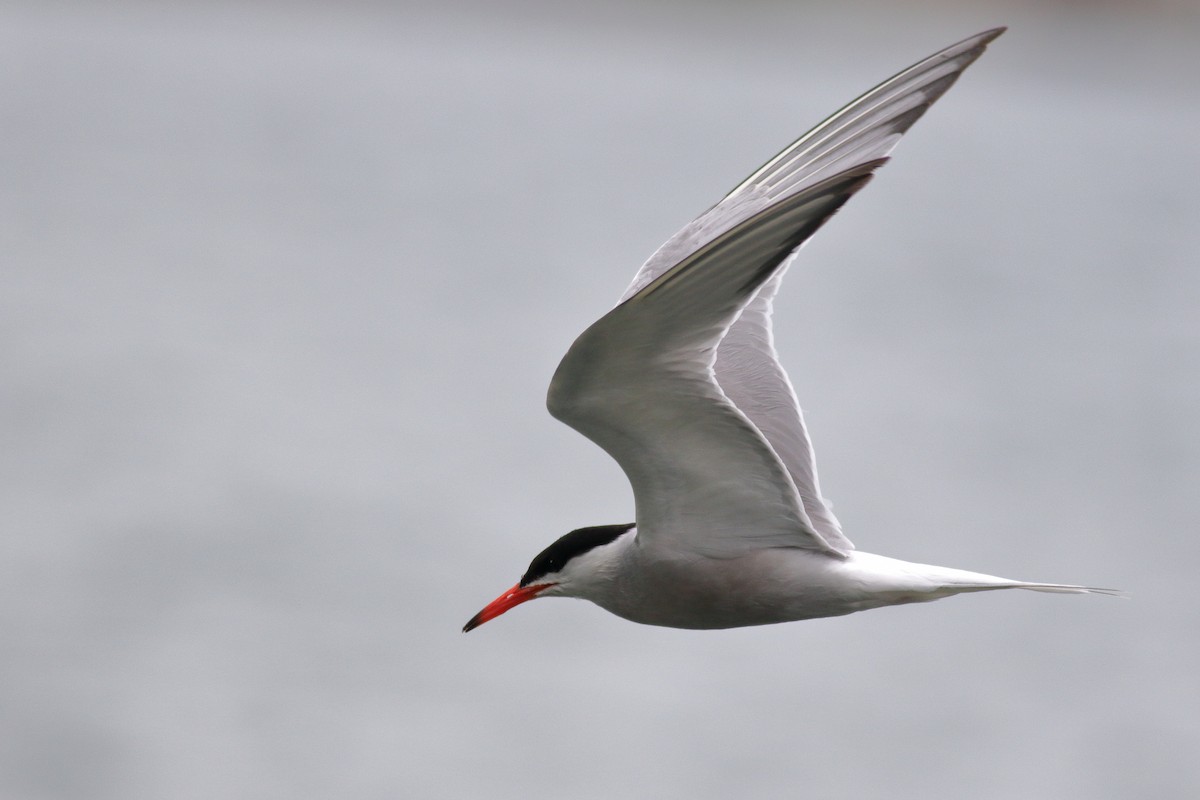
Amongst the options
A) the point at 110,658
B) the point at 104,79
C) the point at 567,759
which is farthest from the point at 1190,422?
Result: the point at 104,79

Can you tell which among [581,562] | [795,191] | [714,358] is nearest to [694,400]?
[714,358]

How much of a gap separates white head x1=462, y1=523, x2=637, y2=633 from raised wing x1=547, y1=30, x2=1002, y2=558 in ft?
0.49

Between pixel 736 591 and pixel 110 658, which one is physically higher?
pixel 736 591

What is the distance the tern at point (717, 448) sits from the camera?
10.8 feet

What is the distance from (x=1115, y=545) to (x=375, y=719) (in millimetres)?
7689

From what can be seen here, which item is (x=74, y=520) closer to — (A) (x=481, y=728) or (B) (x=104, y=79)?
(A) (x=481, y=728)

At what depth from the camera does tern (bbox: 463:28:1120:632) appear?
328 centimetres

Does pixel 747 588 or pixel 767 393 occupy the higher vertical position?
pixel 767 393

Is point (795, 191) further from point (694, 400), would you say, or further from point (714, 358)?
point (694, 400)

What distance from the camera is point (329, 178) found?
22.5 m

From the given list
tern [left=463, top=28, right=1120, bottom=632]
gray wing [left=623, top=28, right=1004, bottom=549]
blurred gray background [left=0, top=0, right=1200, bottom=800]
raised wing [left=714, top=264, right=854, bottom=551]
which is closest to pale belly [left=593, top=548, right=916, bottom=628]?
tern [left=463, top=28, right=1120, bottom=632]

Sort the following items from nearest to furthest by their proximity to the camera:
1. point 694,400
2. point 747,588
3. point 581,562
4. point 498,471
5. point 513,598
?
point 694,400, point 747,588, point 581,562, point 513,598, point 498,471

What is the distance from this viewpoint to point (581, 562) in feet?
13.1

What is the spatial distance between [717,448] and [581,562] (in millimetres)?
576
